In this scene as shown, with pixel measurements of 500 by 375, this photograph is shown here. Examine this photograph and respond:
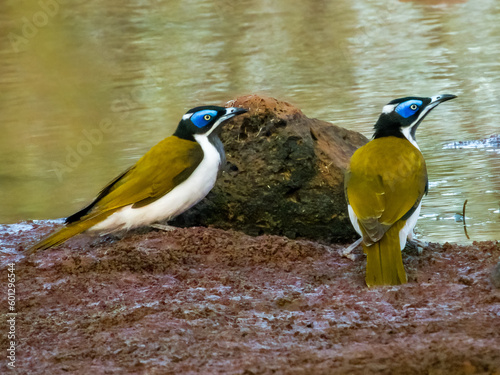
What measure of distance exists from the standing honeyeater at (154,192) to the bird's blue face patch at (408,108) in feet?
3.23

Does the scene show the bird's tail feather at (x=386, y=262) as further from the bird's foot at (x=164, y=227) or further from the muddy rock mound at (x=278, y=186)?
the bird's foot at (x=164, y=227)

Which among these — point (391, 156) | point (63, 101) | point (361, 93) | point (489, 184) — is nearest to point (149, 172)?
point (391, 156)

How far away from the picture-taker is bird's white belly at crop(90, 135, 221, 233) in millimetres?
6008

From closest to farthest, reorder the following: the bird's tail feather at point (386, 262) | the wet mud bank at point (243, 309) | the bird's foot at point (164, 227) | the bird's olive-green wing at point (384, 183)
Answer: the wet mud bank at point (243, 309) < the bird's tail feather at point (386, 262) < the bird's olive-green wing at point (384, 183) < the bird's foot at point (164, 227)

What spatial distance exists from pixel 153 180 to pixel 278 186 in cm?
83

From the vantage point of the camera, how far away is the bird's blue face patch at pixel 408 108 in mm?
5957

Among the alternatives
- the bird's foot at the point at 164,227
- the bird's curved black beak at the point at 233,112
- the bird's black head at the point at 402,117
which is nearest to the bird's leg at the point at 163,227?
the bird's foot at the point at 164,227

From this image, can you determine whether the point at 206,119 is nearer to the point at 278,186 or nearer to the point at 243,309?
the point at 278,186

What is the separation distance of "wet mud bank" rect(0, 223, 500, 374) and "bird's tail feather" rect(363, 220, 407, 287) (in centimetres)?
9

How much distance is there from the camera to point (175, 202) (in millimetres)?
6023

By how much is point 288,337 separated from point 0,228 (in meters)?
3.57

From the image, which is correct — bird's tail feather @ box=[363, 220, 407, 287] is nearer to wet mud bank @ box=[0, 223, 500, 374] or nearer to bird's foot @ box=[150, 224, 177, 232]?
wet mud bank @ box=[0, 223, 500, 374]

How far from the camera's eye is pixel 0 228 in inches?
280

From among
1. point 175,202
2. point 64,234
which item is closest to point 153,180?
point 175,202
